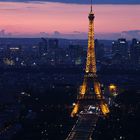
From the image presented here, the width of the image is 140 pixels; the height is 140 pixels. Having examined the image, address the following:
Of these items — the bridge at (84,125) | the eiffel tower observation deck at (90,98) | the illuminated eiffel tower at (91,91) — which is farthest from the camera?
the illuminated eiffel tower at (91,91)

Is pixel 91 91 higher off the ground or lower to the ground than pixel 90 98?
higher

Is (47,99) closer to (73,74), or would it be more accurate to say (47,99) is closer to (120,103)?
(120,103)

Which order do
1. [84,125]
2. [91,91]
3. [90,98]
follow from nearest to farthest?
1. [84,125]
2. [90,98]
3. [91,91]

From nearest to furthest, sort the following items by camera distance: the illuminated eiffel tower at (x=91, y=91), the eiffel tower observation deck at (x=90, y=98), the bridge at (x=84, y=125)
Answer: the bridge at (x=84, y=125) < the eiffel tower observation deck at (x=90, y=98) < the illuminated eiffel tower at (x=91, y=91)

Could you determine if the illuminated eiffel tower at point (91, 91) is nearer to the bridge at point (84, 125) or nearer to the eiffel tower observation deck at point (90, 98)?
the eiffel tower observation deck at point (90, 98)

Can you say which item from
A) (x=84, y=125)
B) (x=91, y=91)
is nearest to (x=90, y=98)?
(x=91, y=91)

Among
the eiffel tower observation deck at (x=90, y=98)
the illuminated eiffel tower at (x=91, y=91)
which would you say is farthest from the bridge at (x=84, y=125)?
the illuminated eiffel tower at (x=91, y=91)

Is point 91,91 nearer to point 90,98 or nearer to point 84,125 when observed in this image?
point 90,98

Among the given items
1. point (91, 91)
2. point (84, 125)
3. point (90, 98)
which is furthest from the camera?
point (91, 91)

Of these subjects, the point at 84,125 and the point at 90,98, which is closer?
the point at 84,125

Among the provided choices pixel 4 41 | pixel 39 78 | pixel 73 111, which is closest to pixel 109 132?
pixel 73 111

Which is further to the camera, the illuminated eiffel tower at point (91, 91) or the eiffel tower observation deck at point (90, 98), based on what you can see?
the illuminated eiffel tower at point (91, 91)

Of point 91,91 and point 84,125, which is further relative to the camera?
point 91,91
